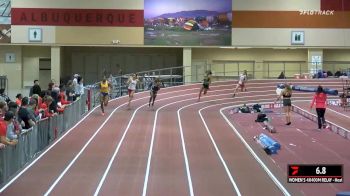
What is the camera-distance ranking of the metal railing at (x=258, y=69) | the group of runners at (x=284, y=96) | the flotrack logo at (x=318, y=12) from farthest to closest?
the metal railing at (x=258, y=69)
the flotrack logo at (x=318, y=12)
the group of runners at (x=284, y=96)

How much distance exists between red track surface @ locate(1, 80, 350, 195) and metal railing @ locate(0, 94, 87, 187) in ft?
0.88

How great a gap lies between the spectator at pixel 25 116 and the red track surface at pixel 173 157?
41.4 inches

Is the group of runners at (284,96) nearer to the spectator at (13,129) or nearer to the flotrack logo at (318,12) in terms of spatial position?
the flotrack logo at (318,12)

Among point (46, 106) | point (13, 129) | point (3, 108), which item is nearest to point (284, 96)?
point (46, 106)

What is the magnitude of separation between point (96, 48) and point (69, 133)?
23444mm

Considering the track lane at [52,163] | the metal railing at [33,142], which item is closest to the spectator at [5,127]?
the metal railing at [33,142]

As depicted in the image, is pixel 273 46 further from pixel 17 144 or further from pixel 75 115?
pixel 17 144

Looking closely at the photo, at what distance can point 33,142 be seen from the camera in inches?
570

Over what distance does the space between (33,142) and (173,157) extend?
371cm

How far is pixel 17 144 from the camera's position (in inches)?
485

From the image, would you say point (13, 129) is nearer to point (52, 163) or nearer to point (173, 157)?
point (52, 163)

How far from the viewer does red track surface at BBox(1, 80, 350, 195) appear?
38.9 ft

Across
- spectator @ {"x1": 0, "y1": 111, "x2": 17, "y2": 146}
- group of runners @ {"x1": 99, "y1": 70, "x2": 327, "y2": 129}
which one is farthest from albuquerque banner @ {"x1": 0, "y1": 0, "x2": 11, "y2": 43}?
spectator @ {"x1": 0, "y1": 111, "x2": 17, "y2": 146}

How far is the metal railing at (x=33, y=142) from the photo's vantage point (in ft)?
38.8
